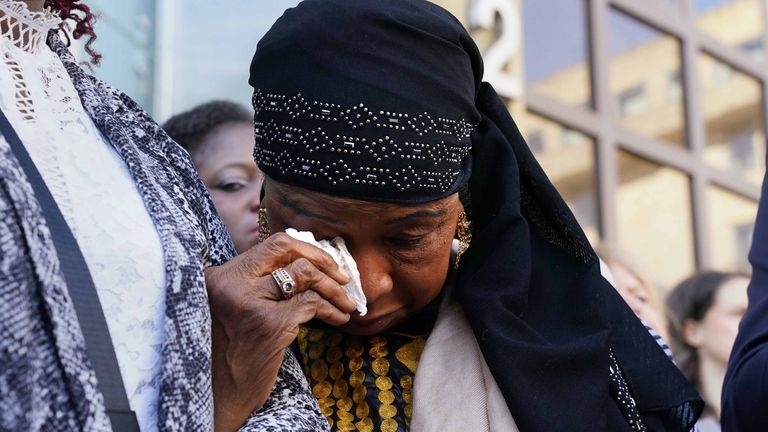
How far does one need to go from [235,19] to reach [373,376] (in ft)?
11.2

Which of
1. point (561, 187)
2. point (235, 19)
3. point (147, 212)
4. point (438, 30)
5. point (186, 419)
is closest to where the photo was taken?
point (186, 419)

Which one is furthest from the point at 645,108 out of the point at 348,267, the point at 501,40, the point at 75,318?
the point at 75,318

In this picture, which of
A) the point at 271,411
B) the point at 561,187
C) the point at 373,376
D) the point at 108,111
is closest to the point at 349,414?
the point at 373,376

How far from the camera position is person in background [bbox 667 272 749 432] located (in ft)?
16.4

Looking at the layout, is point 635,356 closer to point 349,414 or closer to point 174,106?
point 349,414

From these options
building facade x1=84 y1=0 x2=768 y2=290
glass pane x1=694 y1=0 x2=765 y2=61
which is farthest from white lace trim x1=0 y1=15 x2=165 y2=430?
glass pane x1=694 y1=0 x2=765 y2=61

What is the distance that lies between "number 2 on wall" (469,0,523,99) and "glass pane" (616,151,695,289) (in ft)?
5.79

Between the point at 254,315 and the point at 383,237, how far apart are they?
0.40m

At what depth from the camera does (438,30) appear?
7.55 feet

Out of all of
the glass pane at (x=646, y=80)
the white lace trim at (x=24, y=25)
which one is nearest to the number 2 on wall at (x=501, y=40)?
the glass pane at (x=646, y=80)

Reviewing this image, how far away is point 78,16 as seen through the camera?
A: 7.79ft

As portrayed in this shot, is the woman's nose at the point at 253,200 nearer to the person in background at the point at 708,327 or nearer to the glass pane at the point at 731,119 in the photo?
the person in background at the point at 708,327

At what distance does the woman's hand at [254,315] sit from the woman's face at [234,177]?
4.38 ft

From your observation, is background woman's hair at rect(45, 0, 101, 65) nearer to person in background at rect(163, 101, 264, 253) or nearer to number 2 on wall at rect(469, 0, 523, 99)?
person in background at rect(163, 101, 264, 253)
